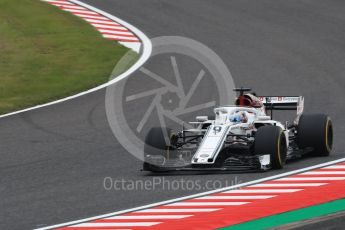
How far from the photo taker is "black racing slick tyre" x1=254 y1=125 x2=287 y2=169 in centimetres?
1473

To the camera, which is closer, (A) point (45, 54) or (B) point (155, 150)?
(B) point (155, 150)

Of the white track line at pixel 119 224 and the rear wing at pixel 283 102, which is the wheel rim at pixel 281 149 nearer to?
the rear wing at pixel 283 102

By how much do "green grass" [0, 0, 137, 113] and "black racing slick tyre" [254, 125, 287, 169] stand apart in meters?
8.34

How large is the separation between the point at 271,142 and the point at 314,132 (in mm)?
1586

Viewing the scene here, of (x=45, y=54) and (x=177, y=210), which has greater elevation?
(x=45, y=54)

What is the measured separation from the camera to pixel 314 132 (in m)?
16.1

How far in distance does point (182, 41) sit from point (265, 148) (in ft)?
47.4

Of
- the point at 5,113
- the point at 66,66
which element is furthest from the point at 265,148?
the point at 66,66

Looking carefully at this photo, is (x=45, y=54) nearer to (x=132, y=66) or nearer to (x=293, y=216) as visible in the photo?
(x=132, y=66)

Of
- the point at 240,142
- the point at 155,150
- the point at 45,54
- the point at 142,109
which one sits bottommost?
the point at 155,150

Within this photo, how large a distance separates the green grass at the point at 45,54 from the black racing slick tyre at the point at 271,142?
8.34m

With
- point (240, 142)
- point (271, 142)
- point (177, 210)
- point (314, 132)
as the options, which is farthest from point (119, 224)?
point (314, 132)

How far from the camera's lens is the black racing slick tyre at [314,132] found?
52.6ft

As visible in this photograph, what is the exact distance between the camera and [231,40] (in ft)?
92.6
